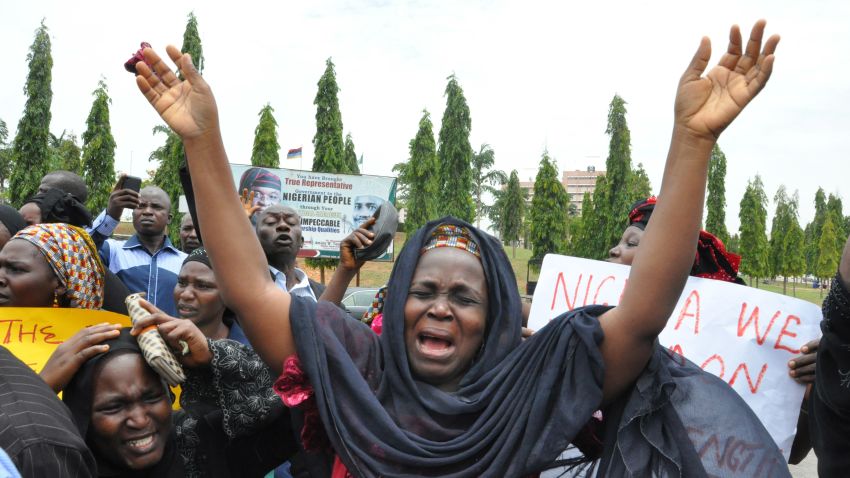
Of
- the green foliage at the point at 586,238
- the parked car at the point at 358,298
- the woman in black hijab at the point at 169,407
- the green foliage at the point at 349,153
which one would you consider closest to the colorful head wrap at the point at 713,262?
the woman in black hijab at the point at 169,407

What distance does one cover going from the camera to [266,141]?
71.8 feet

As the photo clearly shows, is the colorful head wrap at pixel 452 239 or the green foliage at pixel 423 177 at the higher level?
the green foliage at pixel 423 177

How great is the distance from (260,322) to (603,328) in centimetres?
93

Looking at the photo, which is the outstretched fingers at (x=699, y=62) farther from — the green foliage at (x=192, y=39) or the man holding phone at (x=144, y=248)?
the green foliage at (x=192, y=39)

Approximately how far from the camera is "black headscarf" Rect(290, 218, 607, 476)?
1724 mm

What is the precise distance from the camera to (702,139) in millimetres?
1643

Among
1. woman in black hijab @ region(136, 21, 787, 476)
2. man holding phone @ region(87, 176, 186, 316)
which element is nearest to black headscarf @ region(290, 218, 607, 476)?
woman in black hijab @ region(136, 21, 787, 476)

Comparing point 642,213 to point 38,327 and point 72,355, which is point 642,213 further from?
point 38,327

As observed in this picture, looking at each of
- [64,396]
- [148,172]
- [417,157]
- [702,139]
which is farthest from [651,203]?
[148,172]

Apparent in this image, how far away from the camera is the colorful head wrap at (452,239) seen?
2076mm

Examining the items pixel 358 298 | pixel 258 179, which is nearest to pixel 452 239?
pixel 358 298

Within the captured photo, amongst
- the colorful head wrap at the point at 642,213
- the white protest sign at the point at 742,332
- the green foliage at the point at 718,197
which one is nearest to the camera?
the white protest sign at the point at 742,332

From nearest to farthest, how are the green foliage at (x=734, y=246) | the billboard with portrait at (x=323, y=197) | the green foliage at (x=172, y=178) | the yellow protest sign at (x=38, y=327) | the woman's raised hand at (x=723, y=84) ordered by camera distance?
1. the woman's raised hand at (x=723, y=84)
2. the yellow protest sign at (x=38, y=327)
3. the billboard with portrait at (x=323, y=197)
4. the green foliage at (x=172, y=178)
5. the green foliage at (x=734, y=246)

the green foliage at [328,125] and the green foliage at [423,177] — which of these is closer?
the green foliage at [328,125]
